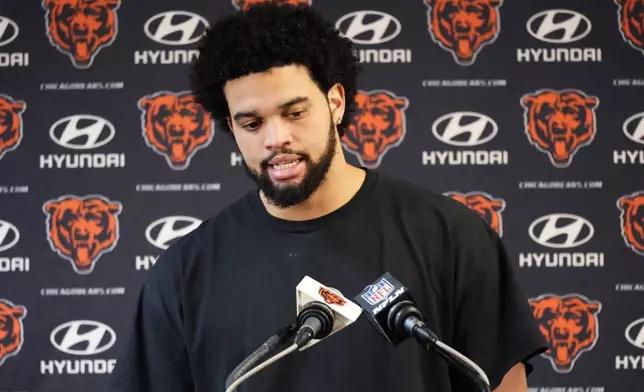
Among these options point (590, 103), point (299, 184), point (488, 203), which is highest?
point (590, 103)

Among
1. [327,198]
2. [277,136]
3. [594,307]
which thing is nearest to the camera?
[277,136]

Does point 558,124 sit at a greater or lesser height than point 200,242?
greater

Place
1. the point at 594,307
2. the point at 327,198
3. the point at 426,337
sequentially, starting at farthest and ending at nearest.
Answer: the point at 594,307 < the point at 327,198 < the point at 426,337

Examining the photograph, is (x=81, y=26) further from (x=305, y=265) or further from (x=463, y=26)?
(x=305, y=265)

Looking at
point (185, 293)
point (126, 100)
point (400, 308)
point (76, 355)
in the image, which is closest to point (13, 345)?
point (76, 355)

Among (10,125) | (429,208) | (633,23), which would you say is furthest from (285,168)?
(633,23)

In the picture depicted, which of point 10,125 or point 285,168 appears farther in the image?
point 10,125

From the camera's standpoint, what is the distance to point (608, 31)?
255 centimetres

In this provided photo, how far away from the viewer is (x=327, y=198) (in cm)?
124

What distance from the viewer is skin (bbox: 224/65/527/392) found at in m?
1.16

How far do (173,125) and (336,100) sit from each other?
4.39 feet

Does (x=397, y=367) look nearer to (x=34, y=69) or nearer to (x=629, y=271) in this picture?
(x=629, y=271)

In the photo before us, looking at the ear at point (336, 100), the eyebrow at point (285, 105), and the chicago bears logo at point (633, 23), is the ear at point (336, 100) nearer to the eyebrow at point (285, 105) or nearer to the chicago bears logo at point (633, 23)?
the eyebrow at point (285, 105)

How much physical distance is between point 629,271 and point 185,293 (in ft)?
5.95
